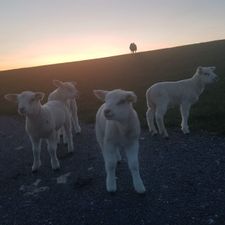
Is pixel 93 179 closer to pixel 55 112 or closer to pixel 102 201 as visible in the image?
pixel 102 201

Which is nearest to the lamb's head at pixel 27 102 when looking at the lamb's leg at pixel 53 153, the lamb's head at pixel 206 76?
the lamb's leg at pixel 53 153

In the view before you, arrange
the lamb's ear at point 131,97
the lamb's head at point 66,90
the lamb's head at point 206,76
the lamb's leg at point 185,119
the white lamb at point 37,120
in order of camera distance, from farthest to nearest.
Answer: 1. the lamb's head at point 206,76
2. the lamb's leg at point 185,119
3. the lamb's head at point 66,90
4. the white lamb at point 37,120
5. the lamb's ear at point 131,97

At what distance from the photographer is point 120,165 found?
35.2ft

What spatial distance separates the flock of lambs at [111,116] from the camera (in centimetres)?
830

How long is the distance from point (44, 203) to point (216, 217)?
12.2 feet

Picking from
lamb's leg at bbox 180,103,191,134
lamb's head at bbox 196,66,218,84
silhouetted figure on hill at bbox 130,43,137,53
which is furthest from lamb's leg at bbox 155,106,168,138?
silhouetted figure on hill at bbox 130,43,137,53

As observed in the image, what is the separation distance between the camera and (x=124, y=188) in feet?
30.2

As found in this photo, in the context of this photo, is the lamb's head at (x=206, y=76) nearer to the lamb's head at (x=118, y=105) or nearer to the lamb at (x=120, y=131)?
the lamb at (x=120, y=131)

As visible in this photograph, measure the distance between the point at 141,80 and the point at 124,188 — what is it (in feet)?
71.2

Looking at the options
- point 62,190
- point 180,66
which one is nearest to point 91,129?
point 62,190

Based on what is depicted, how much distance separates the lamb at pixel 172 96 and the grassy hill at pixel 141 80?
0.89 metres

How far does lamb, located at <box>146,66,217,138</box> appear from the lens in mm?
13484

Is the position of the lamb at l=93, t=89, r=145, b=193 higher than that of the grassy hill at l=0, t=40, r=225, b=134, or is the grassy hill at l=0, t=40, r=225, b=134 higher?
the lamb at l=93, t=89, r=145, b=193

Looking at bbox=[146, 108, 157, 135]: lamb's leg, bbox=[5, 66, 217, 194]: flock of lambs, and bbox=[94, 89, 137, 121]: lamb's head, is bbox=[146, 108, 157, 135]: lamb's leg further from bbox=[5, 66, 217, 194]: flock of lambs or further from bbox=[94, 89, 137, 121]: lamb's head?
bbox=[94, 89, 137, 121]: lamb's head
